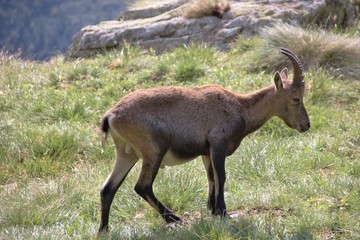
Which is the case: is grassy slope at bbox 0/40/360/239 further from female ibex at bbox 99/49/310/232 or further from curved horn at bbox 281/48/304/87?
curved horn at bbox 281/48/304/87

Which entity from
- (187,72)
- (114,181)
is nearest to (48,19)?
(187,72)

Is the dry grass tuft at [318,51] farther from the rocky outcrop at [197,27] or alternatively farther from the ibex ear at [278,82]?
the ibex ear at [278,82]

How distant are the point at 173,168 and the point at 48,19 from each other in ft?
154

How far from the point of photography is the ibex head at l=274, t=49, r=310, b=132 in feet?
22.4

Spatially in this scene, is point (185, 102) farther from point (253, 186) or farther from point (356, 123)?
point (356, 123)

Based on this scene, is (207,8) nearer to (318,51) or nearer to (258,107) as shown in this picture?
(318,51)

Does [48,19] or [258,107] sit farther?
[48,19]

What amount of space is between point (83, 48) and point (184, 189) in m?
8.82

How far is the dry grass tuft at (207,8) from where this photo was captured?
14757 mm

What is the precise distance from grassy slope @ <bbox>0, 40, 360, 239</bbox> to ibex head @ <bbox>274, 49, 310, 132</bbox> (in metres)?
0.72

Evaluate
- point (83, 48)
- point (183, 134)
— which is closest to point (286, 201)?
point (183, 134)

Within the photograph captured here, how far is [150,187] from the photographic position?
6102 mm

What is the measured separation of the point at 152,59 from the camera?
13195mm

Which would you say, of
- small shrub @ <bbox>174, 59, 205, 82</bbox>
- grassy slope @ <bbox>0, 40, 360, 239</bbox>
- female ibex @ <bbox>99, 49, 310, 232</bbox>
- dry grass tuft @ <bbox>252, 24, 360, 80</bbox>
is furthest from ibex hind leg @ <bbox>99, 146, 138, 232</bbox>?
dry grass tuft @ <bbox>252, 24, 360, 80</bbox>
